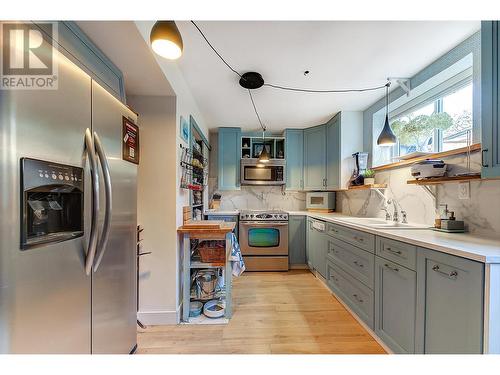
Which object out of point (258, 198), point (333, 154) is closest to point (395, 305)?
point (333, 154)

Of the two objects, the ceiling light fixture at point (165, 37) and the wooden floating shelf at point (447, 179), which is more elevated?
the ceiling light fixture at point (165, 37)

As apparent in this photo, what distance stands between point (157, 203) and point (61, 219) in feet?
3.45

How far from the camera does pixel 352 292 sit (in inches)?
80.2

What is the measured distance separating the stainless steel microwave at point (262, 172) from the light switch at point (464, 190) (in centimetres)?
232

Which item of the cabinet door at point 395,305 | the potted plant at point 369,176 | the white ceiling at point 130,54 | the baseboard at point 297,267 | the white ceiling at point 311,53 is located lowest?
the baseboard at point 297,267

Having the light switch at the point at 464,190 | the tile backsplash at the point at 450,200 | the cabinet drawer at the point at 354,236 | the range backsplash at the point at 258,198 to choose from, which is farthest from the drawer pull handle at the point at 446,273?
the range backsplash at the point at 258,198

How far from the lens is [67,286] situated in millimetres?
844

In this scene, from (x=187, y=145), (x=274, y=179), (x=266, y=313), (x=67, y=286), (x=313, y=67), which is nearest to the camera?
(x=67, y=286)

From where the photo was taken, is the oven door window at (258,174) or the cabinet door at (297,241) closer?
the cabinet door at (297,241)

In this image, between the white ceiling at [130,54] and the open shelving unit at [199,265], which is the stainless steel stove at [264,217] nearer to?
the open shelving unit at [199,265]

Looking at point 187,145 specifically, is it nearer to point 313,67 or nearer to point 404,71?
point 313,67

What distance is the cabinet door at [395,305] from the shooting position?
1.34 m
